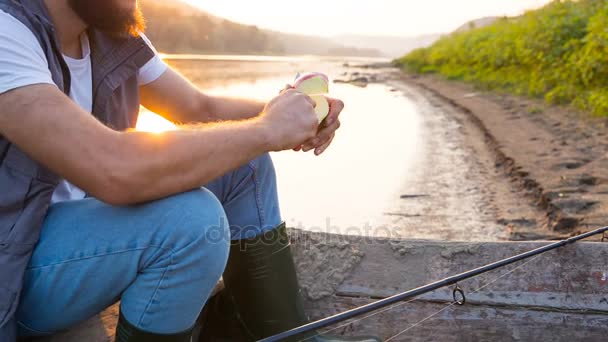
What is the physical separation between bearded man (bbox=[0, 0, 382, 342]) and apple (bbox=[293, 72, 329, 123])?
0.63 feet

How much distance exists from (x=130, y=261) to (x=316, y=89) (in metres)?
Answer: 0.77

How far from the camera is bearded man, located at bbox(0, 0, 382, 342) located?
1.20 metres

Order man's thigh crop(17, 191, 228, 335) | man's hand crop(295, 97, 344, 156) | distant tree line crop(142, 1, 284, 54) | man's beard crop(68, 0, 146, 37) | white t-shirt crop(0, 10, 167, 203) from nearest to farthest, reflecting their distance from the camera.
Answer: white t-shirt crop(0, 10, 167, 203), man's thigh crop(17, 191, 228, 335), man's beard crop(68, 0, 146, 37), man's hand crop(295, 97, 344, 156), distant tree line crop(142, 1, 284, 54)

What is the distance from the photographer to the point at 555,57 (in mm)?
9258

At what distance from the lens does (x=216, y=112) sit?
6.94ft

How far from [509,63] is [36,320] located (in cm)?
1249

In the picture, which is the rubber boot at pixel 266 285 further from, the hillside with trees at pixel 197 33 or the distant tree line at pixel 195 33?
the distant tree line at pixel 195 33

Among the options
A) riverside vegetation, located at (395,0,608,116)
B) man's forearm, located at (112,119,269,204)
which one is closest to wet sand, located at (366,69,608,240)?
riverside vegetation, located at (395,0,608,116)

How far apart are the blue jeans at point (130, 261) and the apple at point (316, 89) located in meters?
0.52

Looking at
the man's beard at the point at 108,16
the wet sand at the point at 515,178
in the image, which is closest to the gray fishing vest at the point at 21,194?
the man's beard at the point at 108,16

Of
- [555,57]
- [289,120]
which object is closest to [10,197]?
[289,120]

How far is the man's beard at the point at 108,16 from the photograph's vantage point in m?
1.42

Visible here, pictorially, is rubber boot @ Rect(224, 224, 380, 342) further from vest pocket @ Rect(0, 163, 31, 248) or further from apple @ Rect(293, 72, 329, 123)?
vest pocket @ Rect(0, 163, 31, 248)

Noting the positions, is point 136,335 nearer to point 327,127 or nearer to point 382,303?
point 382,303
